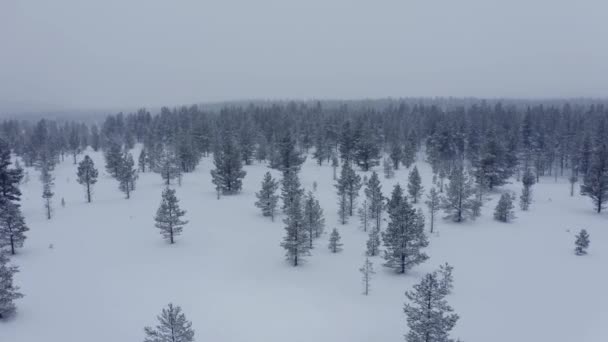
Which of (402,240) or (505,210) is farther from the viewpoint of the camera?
(505,210)

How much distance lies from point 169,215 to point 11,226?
17551 millimetres

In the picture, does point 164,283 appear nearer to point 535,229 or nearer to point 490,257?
point 490,257

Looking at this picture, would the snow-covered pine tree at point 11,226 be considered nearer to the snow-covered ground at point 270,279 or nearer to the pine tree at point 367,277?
the snow-covered ground at point 270,279

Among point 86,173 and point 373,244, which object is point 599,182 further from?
point 86,173

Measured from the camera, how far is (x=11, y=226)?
150 feet

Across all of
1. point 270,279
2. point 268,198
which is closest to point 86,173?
point 268,198

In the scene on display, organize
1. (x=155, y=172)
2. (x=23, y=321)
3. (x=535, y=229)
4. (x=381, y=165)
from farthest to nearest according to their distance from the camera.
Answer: (x=381, y=165), (x=155, y=172), (x=535, y=229), (x=23, y=321)

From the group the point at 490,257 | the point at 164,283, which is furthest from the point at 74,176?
the point at 490,257

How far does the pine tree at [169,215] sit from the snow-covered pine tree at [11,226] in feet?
49.1

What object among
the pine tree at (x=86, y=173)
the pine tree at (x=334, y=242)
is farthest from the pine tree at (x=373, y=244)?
the pine tree at (x=86, y=173)

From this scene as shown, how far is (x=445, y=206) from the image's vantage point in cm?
6344

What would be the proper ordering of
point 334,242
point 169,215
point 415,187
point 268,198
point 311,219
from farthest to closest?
point 415,187
point 268,198
point 311,219
point 169,215
point 334,242

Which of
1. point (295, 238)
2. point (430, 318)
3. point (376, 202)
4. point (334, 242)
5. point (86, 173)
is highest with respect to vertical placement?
point (86, 173)

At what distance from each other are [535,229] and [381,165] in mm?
49322
